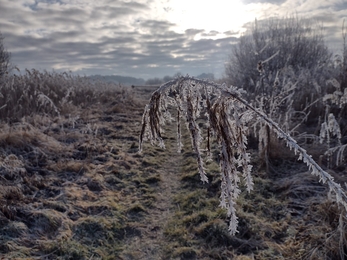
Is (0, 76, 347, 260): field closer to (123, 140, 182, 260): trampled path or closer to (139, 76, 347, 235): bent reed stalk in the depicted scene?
(123, 140, 182, 260): trampled path

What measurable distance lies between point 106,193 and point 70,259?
6.02 feet

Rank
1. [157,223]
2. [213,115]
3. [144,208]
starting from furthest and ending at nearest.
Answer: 1. [144,208]
2. [157,223]
3. [213,115]

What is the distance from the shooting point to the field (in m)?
3.72

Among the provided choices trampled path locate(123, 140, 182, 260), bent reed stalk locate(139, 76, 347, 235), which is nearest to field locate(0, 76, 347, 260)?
trampled path locate(123, 140, 182, 260)

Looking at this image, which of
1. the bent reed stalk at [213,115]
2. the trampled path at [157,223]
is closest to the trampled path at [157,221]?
the trampled path at [157,223]

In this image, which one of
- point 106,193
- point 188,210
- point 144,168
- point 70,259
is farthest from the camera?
point 144,168

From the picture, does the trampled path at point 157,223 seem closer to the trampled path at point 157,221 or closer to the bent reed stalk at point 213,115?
the trampled path at point 157,221

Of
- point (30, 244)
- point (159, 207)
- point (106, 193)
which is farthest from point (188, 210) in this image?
point (30, 244)

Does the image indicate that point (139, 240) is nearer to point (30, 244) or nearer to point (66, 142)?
point (30, 244)

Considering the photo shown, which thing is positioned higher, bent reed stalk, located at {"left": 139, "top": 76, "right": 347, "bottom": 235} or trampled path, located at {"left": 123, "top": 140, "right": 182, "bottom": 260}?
bent reed stalk, located at {"left": 139, "top": 76, "right": 347, "bottom": 235}

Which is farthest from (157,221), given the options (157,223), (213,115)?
(213,115)

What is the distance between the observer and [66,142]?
7.60 m

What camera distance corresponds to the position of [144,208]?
495 centimetres

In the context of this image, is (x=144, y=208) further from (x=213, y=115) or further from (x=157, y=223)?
(x=213, y=115)
